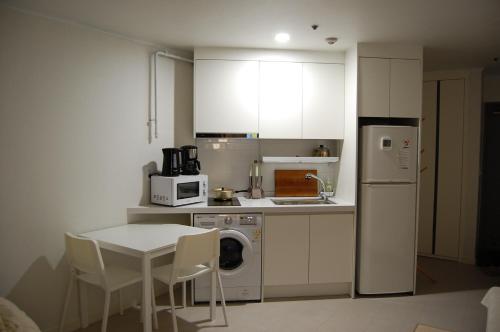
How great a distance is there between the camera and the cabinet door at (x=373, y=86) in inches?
128

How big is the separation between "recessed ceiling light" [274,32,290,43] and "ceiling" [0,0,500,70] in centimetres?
5

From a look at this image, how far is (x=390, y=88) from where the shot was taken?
330 cm

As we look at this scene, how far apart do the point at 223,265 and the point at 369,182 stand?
1.50 meters

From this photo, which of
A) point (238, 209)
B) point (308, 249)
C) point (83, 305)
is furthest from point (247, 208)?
point (83, 305)

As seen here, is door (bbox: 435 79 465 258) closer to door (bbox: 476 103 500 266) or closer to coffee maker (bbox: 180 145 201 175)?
door (bbox: 476 103 500 266)

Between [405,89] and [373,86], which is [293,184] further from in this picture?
[405,89]

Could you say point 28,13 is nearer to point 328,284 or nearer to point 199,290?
point 199,290

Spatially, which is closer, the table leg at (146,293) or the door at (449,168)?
the table leg at (146,293)

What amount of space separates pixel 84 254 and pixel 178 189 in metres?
0.97

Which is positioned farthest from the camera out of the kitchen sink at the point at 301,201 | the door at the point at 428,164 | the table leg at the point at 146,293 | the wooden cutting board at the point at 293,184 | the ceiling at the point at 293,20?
the door at the point at 428,164

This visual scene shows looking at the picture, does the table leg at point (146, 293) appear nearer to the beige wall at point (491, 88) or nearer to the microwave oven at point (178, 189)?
the microwave oven at point (178, 189)

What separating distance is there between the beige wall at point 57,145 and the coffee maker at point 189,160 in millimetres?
390

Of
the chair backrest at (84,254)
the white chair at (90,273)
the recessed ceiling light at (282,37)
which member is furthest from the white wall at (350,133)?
the chair backrest at (84,254)

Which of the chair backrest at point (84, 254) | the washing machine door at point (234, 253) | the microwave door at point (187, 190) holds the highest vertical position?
the microwave door at point (187, 190)
